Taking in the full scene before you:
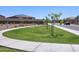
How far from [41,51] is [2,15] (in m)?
2.11

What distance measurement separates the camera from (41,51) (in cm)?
744

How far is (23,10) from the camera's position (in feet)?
25.9

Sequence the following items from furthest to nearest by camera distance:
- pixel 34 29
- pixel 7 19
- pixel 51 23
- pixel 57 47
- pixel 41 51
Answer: pixel 34 29
pixel 51 23
pixel 7 19
pixel 57 47
pixel 41 51

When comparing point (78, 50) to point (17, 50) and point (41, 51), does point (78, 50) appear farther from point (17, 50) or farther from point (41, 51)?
point (17, 50)

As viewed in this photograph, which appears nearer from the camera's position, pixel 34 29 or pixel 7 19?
pixel 7 19

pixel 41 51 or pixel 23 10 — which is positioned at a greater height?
pixel 23 10
